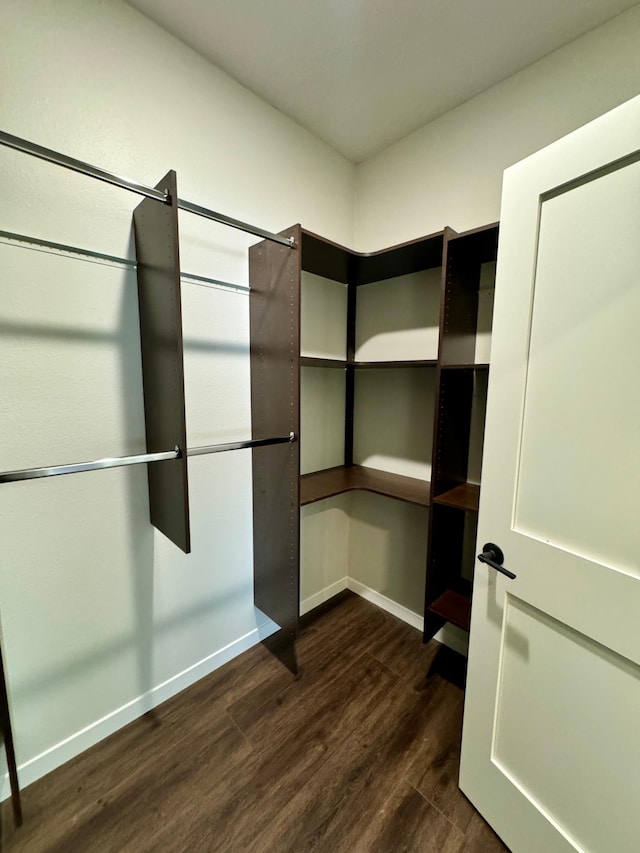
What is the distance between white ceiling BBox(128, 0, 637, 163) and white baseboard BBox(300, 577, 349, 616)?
9.40ft

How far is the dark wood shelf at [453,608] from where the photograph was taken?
63.2 inches

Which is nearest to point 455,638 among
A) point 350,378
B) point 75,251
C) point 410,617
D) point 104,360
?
point 410,617

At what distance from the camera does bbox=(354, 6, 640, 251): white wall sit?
4.31 ft

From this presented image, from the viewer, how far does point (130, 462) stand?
3.80ft

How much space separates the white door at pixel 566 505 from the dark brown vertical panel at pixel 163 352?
41.1 inches

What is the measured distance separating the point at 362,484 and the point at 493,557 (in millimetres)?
950

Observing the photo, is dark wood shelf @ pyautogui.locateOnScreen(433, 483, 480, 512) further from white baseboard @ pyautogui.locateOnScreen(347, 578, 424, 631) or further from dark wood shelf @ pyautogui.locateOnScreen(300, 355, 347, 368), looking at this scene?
white baseboard @ pyautogui.locateOnScreen(347, 578, 424, 631)

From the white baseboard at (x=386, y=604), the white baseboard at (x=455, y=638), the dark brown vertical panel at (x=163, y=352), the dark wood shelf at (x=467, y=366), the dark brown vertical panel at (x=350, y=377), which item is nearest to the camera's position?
the dark brown vertical panel at (x=163, y=352)

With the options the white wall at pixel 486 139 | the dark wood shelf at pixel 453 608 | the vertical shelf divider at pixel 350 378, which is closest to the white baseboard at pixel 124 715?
the dark wood shelf at pixel 453 608

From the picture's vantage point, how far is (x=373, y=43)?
4.59 feet

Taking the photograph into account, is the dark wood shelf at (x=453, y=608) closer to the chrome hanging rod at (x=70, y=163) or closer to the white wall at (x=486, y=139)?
the white wall at (x=486, y=139)

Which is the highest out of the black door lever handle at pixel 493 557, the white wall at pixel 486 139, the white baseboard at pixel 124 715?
the white wall at pixel 486 139

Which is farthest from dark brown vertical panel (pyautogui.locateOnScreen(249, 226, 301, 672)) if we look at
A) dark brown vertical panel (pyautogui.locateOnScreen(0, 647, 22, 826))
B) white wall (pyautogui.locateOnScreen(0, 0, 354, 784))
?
dark brown vertical panel (pyautogui.locateOnScreen(0, 647, 22, 826))

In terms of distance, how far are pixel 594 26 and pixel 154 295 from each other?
77.6 inches
